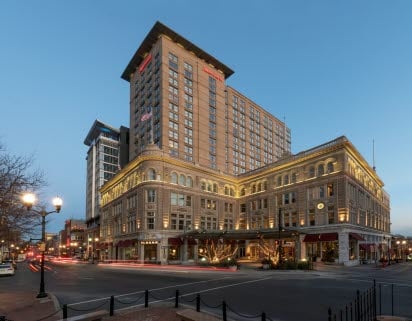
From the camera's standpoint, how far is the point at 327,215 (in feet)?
182

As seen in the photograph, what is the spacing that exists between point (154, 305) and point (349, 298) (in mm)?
10524

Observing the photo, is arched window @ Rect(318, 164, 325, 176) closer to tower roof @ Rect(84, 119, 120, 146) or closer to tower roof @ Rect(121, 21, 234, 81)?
tower roof @ Rect(121, 21, 234, 81)

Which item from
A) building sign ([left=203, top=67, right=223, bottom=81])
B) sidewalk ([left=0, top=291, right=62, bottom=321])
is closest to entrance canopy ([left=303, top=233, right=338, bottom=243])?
sidewalk ([left=0, top=291, right=62, bottom=321])

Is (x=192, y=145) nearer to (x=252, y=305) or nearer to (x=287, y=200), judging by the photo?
(x=287, y=200)

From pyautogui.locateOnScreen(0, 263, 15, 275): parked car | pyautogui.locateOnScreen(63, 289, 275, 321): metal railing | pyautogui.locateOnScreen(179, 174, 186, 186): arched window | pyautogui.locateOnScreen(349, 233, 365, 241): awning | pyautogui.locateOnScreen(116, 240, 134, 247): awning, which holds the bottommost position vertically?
pyautogui.locateOnScreen(116, 240, 134, 247): awning

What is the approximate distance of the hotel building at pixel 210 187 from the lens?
2201 inches

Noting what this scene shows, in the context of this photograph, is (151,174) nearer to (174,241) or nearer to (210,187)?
(174,241)

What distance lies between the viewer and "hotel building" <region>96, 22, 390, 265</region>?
5591 cm

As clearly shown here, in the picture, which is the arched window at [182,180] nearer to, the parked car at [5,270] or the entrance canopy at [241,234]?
the entrance canopy at [241,234]

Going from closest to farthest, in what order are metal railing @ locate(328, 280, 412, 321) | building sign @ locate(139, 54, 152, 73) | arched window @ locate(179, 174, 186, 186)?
metal railing @ locate(328, 280, 412, 321) → arched window @ locate(179, 174, 186, 186) → building sign @ locate(139, 54, 152, 73)

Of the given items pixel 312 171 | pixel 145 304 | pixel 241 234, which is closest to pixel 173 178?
pixel 241 234

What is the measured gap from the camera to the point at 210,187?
7162 centimetres

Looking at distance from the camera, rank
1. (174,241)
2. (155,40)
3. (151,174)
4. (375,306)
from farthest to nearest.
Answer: (155,40) → (151,174) → (174,241) → (375,306)

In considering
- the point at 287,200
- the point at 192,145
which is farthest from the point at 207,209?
the point at 192,145
